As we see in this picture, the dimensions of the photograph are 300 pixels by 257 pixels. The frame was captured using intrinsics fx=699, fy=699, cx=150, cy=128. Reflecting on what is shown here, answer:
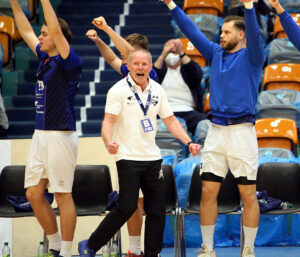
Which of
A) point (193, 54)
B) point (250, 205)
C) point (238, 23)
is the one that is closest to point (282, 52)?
point (193, 54)

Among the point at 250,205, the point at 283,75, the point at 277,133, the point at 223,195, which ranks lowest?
the point at 223,195

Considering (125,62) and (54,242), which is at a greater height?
(125,62)

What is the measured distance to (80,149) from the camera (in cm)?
699

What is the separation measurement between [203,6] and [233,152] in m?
5.52

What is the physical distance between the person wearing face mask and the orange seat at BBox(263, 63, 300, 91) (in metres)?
0.96

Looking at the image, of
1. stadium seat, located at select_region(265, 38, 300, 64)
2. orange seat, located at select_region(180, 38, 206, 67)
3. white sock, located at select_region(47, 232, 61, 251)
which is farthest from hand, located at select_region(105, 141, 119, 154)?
stadium seat, located at select_region(265, 38, 300, 64)

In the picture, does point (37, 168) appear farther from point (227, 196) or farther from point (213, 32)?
point (213, 32)

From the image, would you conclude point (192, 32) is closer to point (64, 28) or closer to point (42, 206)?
point (64, 28)

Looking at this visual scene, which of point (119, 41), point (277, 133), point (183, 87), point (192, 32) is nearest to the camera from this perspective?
point (119, 41)

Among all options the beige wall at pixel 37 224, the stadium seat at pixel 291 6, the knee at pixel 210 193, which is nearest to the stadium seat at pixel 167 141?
the beige wall at pixel 37 224

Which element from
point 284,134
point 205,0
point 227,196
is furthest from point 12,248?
point 205,0

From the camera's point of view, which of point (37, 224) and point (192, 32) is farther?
point (37, 224)

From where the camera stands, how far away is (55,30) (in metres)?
5.19

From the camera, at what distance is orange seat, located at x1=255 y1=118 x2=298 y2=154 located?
7520 mm
